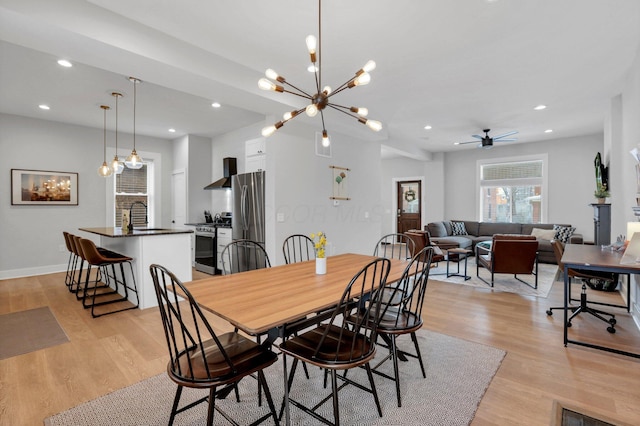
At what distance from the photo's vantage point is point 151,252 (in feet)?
12.5

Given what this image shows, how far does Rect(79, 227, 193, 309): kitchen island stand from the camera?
3.73 metres

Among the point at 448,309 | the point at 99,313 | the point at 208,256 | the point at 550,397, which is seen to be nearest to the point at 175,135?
the point at 208,256

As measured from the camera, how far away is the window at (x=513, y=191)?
25.2 ft

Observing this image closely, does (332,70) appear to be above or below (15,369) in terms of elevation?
above

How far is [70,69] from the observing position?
3.58 meters

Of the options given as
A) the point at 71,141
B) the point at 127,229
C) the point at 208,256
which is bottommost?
the point at 208,256

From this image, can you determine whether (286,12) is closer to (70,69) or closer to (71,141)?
(70,69)

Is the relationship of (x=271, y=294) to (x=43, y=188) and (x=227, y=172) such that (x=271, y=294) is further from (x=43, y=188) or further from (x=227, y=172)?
(x=43, y=188)

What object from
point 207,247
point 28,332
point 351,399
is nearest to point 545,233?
point 351,399

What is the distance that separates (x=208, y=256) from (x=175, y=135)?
110 inches

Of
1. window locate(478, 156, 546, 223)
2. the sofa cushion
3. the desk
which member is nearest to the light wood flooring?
the desk

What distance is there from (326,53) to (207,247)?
4036 millimetres

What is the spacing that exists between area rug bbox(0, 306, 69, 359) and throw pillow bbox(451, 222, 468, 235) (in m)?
7.70

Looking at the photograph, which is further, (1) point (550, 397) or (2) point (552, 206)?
(2) point (552, 206)
